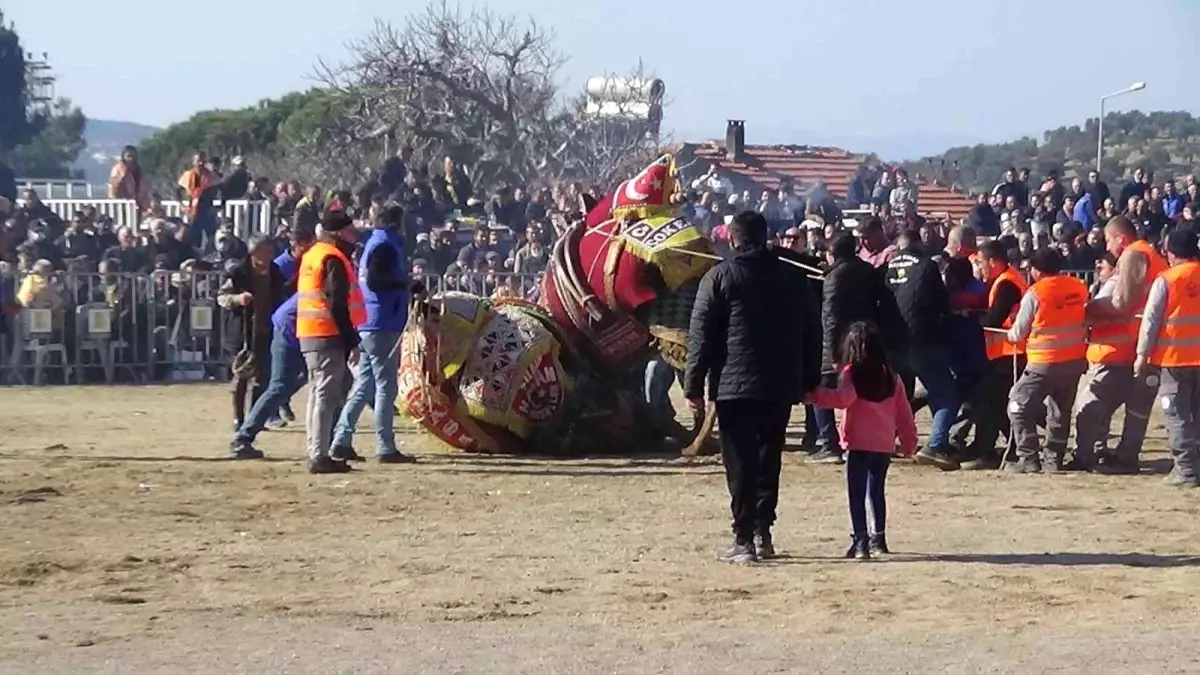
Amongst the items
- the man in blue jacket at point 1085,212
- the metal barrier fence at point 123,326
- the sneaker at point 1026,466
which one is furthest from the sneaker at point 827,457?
the man in blue jacket at point 1085,212

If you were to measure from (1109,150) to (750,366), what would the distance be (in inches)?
2826

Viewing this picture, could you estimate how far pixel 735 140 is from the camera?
131 ft

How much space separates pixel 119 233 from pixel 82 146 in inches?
2062

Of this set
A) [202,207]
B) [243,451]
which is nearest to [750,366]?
[243,451]

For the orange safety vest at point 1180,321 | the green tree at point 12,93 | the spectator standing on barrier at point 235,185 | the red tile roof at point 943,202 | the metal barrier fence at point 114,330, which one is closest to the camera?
the orange safety vest at point 1180,321

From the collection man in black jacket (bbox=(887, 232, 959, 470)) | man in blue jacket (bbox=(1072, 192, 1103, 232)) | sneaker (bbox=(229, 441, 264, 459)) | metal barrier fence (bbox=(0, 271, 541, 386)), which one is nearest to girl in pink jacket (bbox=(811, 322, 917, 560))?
man in black jacket (bbox=(887, 232, 959, 470))

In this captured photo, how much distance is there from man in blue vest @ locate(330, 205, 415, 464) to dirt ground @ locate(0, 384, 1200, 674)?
0.41 m

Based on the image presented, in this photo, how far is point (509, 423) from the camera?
15164mm

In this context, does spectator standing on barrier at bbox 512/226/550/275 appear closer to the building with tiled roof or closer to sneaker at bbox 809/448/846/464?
the building with tiled roof

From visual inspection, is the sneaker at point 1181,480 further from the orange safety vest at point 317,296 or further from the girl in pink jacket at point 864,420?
the orange safety vest at point 317,296

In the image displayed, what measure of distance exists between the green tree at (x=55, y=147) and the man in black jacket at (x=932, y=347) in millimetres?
55279

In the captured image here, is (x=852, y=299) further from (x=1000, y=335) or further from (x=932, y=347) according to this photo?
(x=1000, y=335)

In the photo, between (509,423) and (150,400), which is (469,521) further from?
(150,400)

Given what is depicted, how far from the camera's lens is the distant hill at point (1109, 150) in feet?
220
